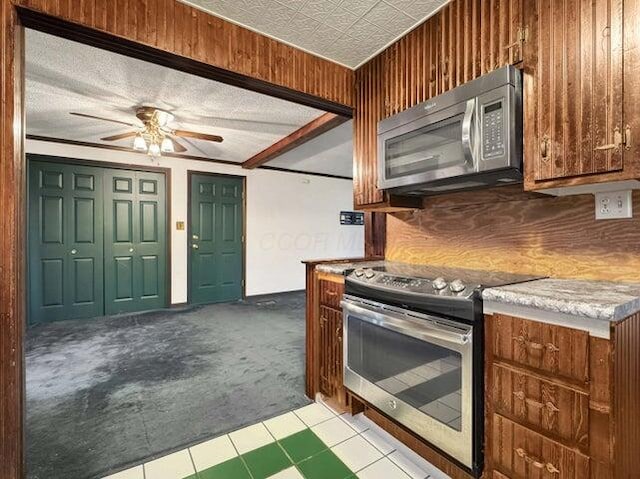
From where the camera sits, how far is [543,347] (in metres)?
1.05

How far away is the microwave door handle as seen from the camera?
1.40 metres

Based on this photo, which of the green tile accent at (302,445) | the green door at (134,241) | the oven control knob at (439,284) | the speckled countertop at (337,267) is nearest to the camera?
the oven control knob at (439,284)

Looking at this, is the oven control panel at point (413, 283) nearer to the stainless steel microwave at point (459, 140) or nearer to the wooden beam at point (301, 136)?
the stainless steel microwave at point (459, 140)

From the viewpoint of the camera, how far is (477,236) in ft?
6.14

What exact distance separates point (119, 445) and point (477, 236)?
2305 mm

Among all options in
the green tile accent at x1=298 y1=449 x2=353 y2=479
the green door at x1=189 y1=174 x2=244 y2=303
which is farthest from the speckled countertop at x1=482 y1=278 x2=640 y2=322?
the green door at x1=189 y1=174 x2=244 y2=303

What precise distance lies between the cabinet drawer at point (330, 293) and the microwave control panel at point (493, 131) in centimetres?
103

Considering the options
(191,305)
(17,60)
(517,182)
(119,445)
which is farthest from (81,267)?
(517,182)

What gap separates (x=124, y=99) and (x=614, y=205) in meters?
3.40

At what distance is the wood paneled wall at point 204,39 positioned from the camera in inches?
54.2

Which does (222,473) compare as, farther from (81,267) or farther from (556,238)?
(81,267)

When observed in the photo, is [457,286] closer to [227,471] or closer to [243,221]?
[227,471]

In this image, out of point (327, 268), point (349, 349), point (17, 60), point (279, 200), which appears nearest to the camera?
point (17, 60)

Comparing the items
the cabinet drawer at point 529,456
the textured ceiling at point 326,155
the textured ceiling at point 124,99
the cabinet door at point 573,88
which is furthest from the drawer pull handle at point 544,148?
the textured ceiling at point 326,155
